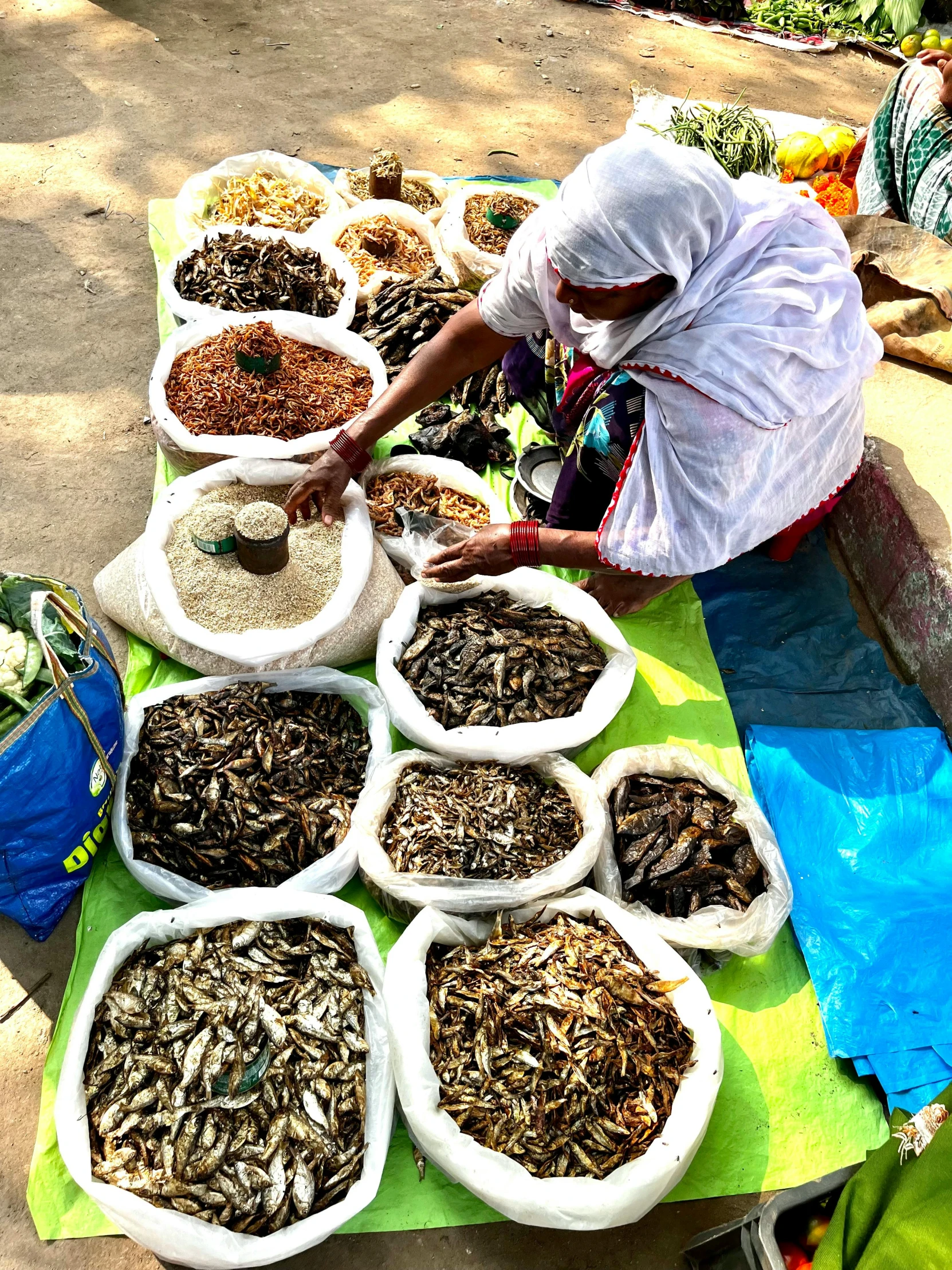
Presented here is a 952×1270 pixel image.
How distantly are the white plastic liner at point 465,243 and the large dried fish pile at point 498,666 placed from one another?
1720mm

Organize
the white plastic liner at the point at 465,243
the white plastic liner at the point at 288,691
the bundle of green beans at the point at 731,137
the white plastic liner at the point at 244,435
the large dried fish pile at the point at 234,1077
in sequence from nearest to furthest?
the large dried fish pile at the point at 234,1077, the white plastic liner at the point at 288,691, the white plastic liner at the point at 244,435, the white plastic liner at the point at 465,243, the bundle of green beans at the point at 731,137

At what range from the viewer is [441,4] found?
6.60 m

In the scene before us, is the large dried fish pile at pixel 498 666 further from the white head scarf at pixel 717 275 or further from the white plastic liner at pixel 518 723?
the white head scarf at pixel 717 275

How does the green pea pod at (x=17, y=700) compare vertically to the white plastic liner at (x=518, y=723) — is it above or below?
above

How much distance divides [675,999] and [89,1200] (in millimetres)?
1410

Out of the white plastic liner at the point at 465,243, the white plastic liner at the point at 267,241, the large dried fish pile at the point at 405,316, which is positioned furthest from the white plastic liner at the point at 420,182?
the large dried fish pile at the point at 405,316

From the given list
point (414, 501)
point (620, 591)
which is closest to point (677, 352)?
point (620, 591)

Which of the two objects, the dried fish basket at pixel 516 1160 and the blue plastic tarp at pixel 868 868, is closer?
the dried fish basket at pixel 516 1160

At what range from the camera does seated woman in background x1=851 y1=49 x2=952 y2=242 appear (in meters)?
4.12

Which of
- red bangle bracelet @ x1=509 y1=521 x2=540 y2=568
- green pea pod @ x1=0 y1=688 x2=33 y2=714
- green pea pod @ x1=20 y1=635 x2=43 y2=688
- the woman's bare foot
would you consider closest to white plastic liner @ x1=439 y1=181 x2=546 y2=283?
the woman's bare foot

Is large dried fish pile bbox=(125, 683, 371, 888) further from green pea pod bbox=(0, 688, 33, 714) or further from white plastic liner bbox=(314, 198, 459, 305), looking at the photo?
white plastic liner bbox=(314, 198, 459, 305)

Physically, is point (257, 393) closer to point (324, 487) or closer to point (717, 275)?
point (324, 487)

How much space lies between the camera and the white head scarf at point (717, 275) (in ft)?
6.51

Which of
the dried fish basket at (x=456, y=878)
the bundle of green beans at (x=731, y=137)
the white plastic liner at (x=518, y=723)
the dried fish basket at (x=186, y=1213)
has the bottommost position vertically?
the dried fish basket at (x=186, y=1213)
